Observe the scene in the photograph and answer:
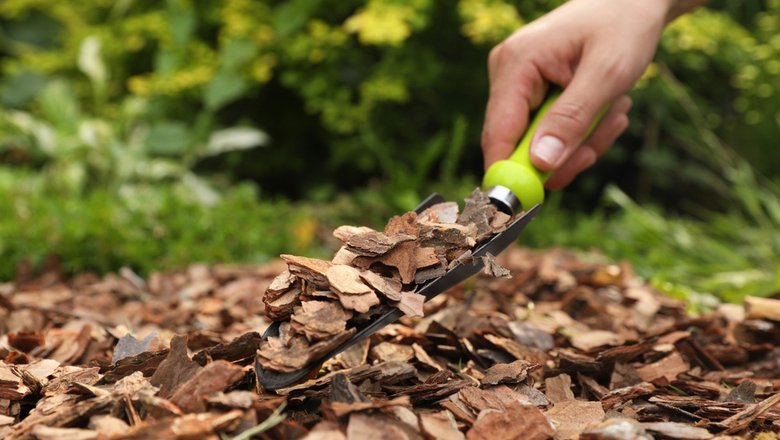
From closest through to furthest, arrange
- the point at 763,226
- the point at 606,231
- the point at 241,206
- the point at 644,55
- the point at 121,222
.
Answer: the point at 644,55, the point at 121,222, the point at 763,226, the point at 241,206, the point at 606,231

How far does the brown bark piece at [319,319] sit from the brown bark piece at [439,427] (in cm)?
20

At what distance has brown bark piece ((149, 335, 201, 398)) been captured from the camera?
1.20 m

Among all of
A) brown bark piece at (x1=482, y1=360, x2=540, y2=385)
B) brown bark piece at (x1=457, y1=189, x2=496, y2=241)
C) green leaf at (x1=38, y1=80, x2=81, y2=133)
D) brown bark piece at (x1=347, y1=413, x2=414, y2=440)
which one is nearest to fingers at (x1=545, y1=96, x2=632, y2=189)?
brown bark piece at (x1=457, y1=189, x2=496, y2=241)

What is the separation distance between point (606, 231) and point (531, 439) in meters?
2.95

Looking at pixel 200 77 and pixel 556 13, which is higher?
pixel 200 77

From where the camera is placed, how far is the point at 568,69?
1854 millimetres

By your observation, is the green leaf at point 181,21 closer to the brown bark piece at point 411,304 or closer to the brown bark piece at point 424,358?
the brown bark piece at point 424,358

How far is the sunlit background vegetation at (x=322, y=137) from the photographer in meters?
3.21

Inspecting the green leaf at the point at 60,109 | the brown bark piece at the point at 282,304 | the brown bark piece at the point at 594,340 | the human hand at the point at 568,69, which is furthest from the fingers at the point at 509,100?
the green leaf at the point at 60,109

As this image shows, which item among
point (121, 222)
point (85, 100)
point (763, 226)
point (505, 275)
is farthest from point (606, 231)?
point (85, 100)

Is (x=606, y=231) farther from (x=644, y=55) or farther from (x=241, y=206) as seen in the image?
(x=644, y=55)

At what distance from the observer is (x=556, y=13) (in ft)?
6.06

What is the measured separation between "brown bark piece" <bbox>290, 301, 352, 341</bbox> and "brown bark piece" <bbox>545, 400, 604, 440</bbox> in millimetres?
394

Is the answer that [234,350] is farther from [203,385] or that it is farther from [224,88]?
[224,88]
